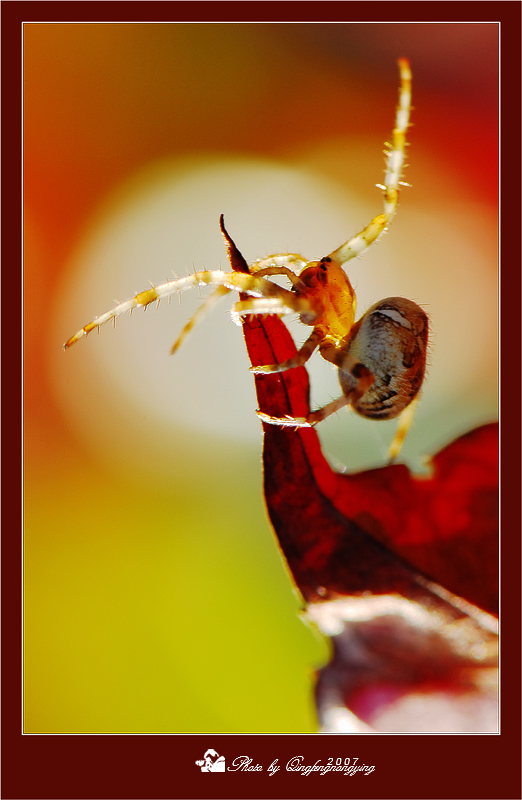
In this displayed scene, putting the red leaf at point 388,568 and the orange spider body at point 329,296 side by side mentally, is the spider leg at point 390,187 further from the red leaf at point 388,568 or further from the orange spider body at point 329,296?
the red leaf at point 388,568

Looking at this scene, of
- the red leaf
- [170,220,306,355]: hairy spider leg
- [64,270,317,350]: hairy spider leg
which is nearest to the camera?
the red leaf

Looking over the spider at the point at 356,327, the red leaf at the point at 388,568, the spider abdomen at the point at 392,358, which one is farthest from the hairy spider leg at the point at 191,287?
the red leaf at the point at 388,568

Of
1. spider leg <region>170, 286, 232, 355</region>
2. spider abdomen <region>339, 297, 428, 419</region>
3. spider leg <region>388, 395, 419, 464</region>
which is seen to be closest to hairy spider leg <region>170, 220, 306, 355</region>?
spider leg <region>170, 286, 232, 355</region>

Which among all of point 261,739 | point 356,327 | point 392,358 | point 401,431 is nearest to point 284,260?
point 356,327

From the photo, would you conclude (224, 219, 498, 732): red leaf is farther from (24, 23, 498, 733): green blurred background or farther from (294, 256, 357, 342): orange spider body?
(294, 256, 357, 342): orange spider body

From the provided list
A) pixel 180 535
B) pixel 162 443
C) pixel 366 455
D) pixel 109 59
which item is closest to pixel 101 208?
pixel 109 59

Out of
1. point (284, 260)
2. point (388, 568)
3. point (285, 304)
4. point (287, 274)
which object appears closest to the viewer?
point (388, 568)

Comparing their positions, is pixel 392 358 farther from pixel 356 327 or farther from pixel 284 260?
pixel 284 260
